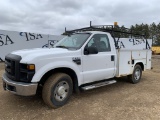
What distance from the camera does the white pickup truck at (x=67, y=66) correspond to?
4.12 metres

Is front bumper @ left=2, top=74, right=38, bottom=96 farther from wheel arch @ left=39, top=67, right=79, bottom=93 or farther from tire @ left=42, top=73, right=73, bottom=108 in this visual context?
wheel arch @ left=39, top=67, right=79, bottom=93

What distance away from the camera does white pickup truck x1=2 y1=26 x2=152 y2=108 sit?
4117mm

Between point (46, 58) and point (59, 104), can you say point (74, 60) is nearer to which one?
point (46, 58)

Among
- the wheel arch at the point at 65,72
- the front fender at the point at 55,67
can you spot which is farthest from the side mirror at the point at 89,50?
the wheel arch at the point at 65,72

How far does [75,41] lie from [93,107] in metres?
1.96

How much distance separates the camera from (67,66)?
4.60 meters

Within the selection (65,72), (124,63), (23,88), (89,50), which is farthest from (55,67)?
(124,63)

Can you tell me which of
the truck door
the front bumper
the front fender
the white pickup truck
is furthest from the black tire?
the front bumper

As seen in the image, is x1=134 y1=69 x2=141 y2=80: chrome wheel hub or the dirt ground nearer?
the dirt ground

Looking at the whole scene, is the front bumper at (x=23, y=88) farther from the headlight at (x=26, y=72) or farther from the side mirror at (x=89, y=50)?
the side mirror at (x=89, y=50)

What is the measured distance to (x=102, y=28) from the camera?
6320 mm

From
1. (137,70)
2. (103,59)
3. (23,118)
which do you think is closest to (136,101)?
(103,59)

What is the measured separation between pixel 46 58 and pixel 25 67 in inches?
19.9

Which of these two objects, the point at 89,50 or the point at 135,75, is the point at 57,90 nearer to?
the point at 89,50
